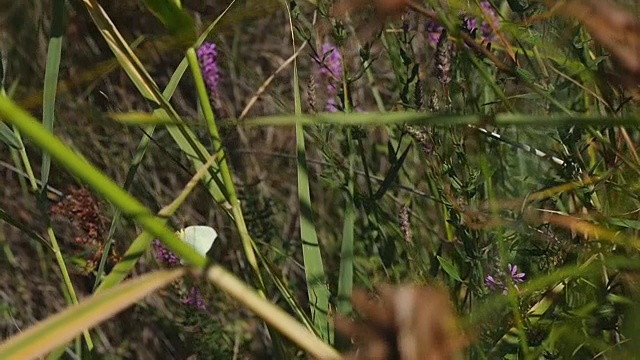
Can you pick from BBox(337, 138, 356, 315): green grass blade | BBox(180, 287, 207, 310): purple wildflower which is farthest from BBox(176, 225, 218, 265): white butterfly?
BBox(180, 287, 207, 310): purple wildflower

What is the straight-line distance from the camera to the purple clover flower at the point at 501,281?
0.85 m

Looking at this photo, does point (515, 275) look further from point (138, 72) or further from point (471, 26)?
point (138, 72)

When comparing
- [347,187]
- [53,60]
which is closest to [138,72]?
[53,60]

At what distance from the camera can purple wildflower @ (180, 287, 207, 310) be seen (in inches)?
47.6

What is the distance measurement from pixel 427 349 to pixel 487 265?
0.70 metres

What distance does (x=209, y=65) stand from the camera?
1398 millimetres

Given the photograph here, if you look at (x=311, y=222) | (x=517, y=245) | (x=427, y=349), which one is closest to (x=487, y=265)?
(x=517, y=245)

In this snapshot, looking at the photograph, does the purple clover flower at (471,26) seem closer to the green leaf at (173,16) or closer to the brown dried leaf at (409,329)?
the green leaf at (173,16)

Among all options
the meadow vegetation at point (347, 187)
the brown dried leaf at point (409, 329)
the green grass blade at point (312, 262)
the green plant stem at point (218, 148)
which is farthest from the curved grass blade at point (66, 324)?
the green grass blade at point (312, 262)

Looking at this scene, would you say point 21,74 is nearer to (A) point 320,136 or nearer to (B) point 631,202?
(A) point 320,136

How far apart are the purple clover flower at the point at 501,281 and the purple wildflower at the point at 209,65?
1.86ft

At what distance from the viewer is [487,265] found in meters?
0.95

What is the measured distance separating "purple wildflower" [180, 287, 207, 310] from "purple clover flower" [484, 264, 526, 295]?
44cm

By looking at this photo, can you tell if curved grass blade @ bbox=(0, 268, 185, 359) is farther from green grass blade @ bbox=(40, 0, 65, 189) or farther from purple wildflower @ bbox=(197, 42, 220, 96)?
purple wildflower @ bbox=(197, 42, 220, 96)
